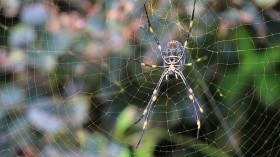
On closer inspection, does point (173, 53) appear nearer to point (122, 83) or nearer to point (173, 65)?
point (173, 65)

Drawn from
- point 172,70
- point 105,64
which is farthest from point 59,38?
point 172,70

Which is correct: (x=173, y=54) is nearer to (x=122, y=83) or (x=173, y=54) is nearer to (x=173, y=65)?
(x=173, y=65)

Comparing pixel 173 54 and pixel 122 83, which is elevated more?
pixel 173 54

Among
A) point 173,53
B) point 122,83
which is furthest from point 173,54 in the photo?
point 122,83

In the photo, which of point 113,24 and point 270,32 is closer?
point 270,32

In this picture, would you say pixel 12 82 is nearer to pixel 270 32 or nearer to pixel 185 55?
pixel 185 55

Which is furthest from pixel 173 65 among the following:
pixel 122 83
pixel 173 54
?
pixel 122 83

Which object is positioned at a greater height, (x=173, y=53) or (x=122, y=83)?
(x=173, y=53)

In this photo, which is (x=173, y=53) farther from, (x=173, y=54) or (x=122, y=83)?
(x=122, y=83)
